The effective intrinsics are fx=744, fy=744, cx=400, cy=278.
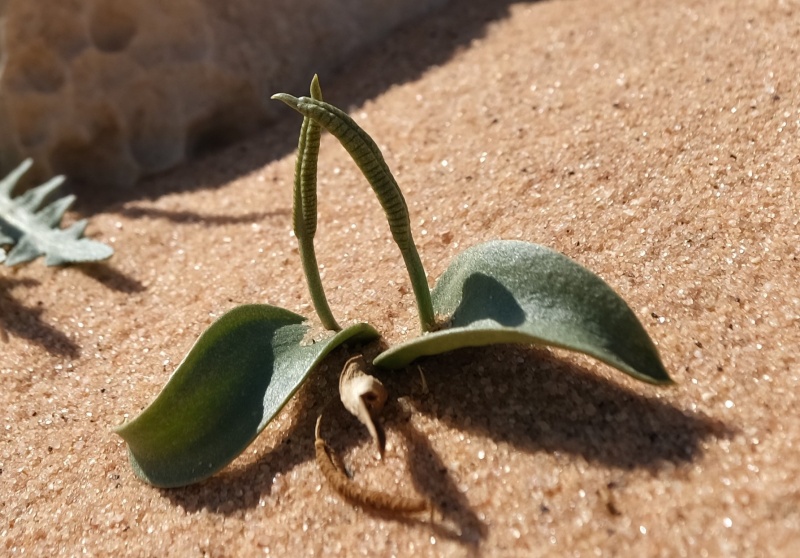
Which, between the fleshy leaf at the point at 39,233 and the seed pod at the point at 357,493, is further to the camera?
the fleshy leaf at the point at 39,233

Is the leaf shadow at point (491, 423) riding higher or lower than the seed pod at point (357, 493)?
lower

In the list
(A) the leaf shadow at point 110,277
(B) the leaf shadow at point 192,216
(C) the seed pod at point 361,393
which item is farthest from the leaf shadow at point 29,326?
(C) the seed pod at point 361,393

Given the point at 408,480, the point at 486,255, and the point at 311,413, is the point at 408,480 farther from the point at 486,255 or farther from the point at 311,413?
the point at 486,255

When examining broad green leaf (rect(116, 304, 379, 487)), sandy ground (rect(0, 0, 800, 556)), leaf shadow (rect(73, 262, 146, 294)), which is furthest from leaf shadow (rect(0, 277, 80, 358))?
broad green leaf (rect(116, 304, 379, 487))

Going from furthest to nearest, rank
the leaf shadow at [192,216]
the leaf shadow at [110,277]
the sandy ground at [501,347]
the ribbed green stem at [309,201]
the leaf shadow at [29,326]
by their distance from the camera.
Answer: the leaf shadow at [192,216] < the leaf shadow at [110,277] < the leaf shadow at [29,326] < the ribbed green stem at [309,201] < the sandy ground at [501,347]

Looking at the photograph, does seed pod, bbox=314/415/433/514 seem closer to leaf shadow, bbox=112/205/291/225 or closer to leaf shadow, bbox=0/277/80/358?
leaf shadow, bbox=0/277/80/358

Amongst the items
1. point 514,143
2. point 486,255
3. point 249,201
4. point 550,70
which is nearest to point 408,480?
point 486,255

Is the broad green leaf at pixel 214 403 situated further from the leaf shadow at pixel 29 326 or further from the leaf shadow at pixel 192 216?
the leaf shadow at pixel 192 216

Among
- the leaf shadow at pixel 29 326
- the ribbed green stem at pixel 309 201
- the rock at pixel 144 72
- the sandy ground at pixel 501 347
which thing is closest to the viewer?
the sandy ground at pixel 501 347
